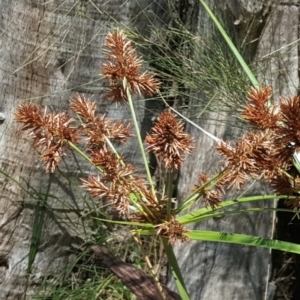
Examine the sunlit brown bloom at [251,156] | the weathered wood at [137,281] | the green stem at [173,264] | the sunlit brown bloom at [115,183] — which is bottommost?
the weathered wood at [137,281]

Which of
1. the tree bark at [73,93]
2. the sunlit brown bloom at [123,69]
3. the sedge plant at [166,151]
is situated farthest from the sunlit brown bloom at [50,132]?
the tree bark at [73,93]

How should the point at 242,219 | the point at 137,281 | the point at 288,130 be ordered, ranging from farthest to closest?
1. the point at 242,219
2. the point at 137,281
3. the point at 288,130

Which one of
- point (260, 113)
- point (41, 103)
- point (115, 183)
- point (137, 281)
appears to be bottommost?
point (137, 281)

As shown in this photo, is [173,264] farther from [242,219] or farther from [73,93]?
[73,93]

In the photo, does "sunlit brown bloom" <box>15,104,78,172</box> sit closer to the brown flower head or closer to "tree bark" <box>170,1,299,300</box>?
the brown flower head

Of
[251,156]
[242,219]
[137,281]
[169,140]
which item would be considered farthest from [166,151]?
[242,219]

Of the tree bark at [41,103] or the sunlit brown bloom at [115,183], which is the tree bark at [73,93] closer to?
the tree bark at [41,103]

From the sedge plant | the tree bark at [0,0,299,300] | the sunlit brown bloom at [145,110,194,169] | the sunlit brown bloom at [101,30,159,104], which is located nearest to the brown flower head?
the sedge plant

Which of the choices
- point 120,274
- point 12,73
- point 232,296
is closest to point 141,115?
point 12,73
